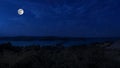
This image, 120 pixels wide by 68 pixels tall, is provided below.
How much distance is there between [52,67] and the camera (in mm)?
9336

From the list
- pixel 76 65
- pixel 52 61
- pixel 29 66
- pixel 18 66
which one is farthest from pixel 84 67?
pixel 18 66

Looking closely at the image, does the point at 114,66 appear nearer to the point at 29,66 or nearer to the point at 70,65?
the point at 70,65

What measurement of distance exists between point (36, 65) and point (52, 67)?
0.87 m

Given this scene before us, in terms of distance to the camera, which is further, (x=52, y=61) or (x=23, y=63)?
(x=52, y=61)

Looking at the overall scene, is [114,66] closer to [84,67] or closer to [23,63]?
[84,67]

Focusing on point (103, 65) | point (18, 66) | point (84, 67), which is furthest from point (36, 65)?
point (103, 65)

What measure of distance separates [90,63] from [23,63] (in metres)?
3.70

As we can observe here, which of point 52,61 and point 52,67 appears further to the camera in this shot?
point 52,61

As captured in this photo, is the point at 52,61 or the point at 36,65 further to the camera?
the point at 52,61

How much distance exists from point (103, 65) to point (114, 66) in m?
0.55

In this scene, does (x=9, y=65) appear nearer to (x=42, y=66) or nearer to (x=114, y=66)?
(x=42, y=66)

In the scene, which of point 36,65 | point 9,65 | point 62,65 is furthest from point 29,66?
point 62,65

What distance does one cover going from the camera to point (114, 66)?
937 cm

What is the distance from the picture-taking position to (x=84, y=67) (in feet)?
30.8
